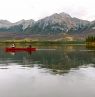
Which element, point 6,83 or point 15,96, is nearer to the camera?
point 15,96

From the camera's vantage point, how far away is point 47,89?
41.3m

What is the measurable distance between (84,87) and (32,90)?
27.3 ft

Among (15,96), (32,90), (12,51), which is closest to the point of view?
(15,96)

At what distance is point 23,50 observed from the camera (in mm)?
146250

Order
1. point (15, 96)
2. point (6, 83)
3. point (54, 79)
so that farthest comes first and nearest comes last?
point (54, 79) → point (6, 83) → point (15, 96)

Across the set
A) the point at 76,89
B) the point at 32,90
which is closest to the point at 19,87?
the point at 32,90

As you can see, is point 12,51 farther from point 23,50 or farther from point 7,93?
point 7,93

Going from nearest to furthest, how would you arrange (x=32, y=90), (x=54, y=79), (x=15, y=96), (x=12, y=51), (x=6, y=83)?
(x=15, y=96) < (x=32, y=90) < (x=6, y=83) < (x=54, y=79) < (x=12, y=51)

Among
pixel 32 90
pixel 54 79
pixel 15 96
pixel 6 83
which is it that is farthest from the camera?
pixel 54 79

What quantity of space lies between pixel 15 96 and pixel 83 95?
9127mm

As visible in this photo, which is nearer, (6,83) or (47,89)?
(47,89)

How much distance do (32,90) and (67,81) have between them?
10248 mm

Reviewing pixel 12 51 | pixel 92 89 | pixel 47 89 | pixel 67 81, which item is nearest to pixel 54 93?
pixel 47 89

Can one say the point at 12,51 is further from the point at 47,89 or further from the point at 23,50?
the point at 47,89
